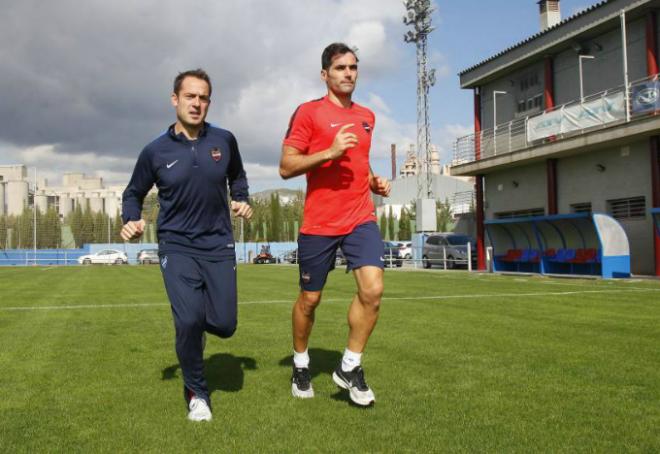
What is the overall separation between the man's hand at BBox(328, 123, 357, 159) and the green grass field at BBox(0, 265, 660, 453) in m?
1.55

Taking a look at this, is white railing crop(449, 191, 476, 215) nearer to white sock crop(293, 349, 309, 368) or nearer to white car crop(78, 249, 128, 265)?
white car crop(78, 249, 128, 265)

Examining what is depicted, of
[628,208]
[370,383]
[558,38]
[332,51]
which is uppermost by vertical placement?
[558,38]

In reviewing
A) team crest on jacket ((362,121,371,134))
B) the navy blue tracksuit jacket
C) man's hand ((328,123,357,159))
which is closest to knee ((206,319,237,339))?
the navy blue tracksuit jacket

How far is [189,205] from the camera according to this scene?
4152 millimetres

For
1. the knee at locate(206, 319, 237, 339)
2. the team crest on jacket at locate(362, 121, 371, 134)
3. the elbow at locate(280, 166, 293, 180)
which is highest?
the team crest on jacket at locate(362, 121, 371, 134)

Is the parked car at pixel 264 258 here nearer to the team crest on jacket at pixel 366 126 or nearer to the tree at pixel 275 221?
the tree at pixel 275 221

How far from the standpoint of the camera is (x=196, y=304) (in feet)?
13.3

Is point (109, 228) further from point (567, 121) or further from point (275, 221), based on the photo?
point (567, 121)

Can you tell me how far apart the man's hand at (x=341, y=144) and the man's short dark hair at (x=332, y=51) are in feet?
2.12

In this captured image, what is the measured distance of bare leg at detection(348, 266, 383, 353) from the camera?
4.34 meters

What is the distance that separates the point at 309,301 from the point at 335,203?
70cm

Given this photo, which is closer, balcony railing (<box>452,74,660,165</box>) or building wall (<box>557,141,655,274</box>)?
balcony railing (<box>452,74,660,165</box>)

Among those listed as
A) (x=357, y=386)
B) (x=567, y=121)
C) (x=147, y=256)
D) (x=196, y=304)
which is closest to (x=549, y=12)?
(x=567, y=121)

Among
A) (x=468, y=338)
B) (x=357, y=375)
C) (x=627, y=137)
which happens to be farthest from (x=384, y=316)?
(x=627, y=137)
